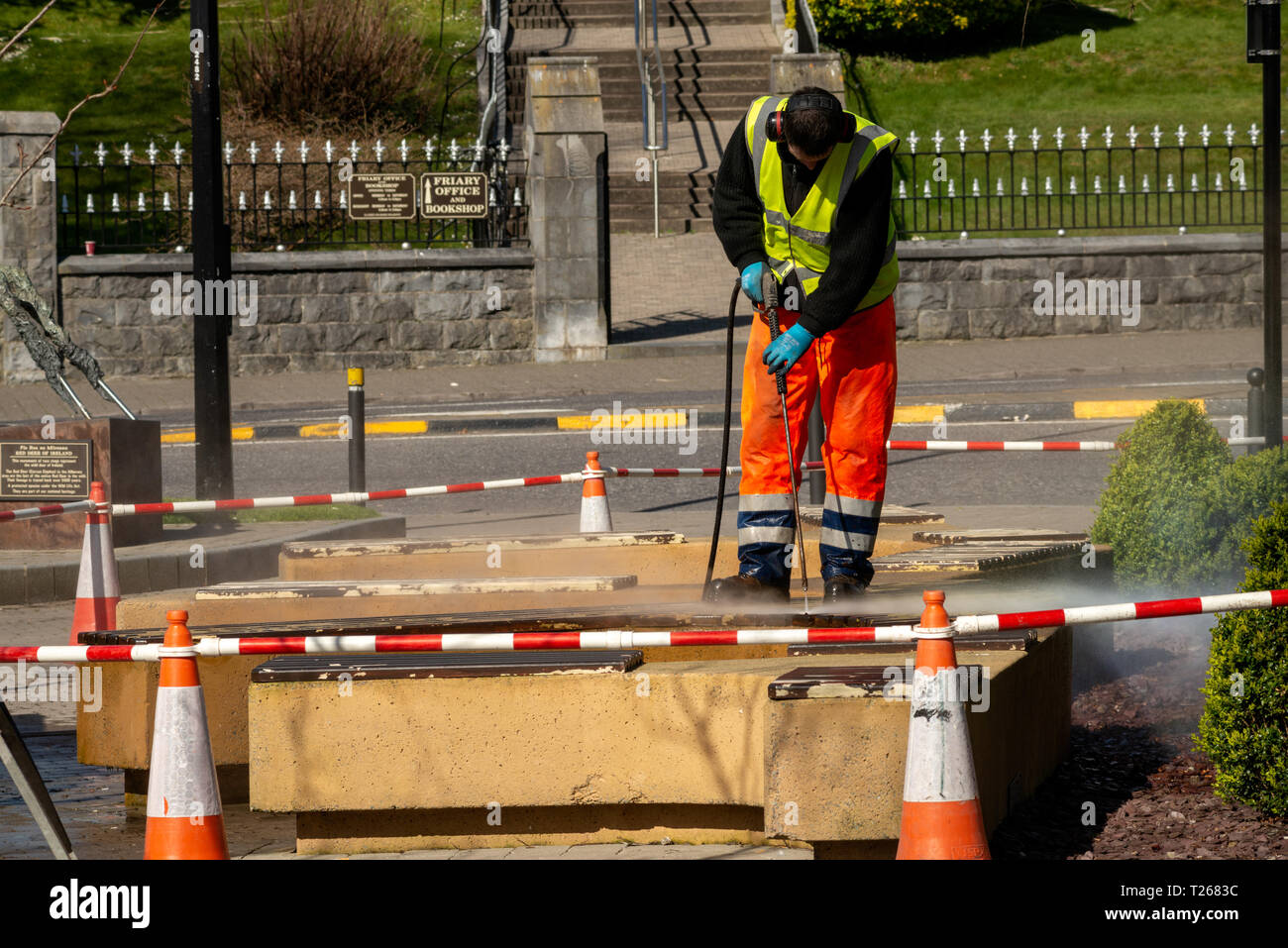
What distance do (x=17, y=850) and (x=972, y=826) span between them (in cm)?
290

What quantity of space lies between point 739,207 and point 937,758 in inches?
99.1

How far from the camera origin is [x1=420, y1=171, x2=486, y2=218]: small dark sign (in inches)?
739

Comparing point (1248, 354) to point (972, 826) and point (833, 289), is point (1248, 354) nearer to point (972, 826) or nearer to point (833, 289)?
point (833, 289)

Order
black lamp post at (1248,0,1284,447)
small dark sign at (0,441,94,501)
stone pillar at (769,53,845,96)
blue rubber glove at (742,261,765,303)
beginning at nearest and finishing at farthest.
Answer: blue rubber glove at (742,261,765,303)
black lamp post at (1248,0,1284,447)
small dark sign at (0,441,94,501)
stone pillar at (769,53,845,96)

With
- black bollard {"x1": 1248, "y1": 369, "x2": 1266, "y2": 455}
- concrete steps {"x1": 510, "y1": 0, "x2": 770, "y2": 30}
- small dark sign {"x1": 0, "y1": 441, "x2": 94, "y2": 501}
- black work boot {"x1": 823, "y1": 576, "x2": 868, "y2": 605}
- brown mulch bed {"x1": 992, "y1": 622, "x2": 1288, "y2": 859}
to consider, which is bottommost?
brown mulch bed {"x1": 992, "y1": 622, "x2": 1288, "y2": 859}

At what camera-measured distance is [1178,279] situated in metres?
19.0

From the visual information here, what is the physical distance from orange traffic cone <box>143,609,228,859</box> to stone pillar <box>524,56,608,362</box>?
14.5 m

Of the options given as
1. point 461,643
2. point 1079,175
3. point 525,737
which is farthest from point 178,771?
point 1079,175

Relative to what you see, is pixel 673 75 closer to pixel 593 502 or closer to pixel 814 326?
pixel 593 502

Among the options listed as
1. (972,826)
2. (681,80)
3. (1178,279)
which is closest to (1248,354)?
(1178,279)

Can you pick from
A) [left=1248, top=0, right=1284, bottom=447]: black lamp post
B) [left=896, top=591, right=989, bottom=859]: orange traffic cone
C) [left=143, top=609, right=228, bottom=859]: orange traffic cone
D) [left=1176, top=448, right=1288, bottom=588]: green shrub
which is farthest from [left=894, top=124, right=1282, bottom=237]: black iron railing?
A: [left=143, top=609, right=228, bottom=859]: orange traffic cone

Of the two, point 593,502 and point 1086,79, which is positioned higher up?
point 1086,79

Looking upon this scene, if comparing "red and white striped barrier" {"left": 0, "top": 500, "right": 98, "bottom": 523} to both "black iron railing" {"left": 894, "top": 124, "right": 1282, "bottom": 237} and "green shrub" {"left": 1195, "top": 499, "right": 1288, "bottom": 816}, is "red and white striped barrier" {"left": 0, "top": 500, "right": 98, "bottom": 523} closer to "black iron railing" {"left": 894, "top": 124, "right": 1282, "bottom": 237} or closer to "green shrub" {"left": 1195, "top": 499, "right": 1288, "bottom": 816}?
"green shrub" {"left": 1195, "top": 499, "right": 1288, "bottom": 816}

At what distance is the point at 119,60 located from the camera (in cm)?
2803
